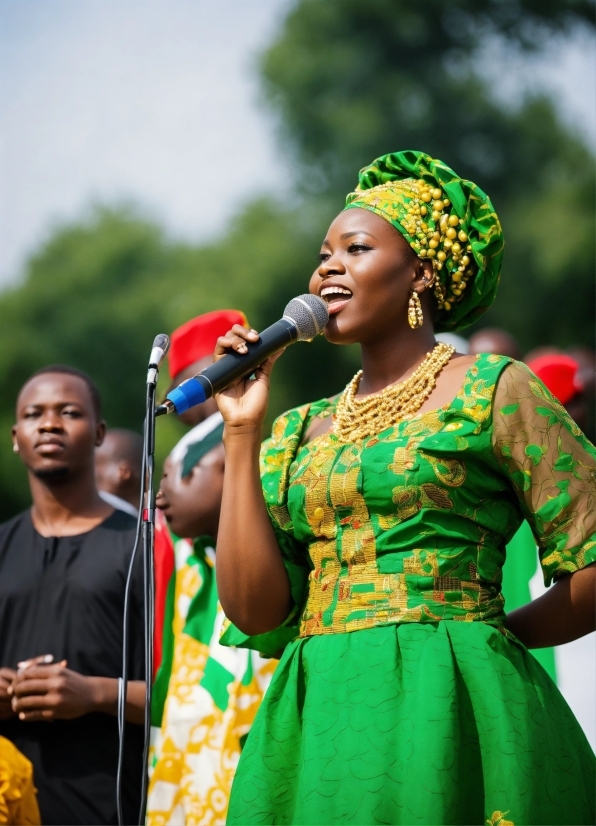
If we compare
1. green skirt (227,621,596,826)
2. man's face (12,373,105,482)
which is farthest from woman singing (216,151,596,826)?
man's face (12,373,105,482)

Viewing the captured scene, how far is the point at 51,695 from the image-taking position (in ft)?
13.4

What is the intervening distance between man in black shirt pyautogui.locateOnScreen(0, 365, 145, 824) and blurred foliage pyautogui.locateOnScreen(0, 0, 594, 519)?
1673cm

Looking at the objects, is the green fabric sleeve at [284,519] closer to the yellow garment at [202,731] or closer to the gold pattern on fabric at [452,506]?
the gold pattern on fabric at [452,506]

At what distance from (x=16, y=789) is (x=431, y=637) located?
5.51ft

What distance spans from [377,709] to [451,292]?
1.12 metres

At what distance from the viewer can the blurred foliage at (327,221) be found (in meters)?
24.0

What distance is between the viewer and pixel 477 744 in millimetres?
2754

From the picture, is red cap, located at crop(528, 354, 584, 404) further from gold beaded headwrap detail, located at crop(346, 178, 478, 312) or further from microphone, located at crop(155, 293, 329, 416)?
microphone, located at crop(155, 293, 329, 416)

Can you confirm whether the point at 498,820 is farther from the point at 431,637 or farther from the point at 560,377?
the point at 560,377

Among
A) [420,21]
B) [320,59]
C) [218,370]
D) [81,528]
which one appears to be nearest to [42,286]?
[320,59]

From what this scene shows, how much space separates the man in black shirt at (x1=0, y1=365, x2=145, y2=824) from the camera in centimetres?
415

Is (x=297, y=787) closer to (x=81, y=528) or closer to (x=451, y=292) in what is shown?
(x=451, y=292)

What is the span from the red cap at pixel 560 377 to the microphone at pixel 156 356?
245 centimetres

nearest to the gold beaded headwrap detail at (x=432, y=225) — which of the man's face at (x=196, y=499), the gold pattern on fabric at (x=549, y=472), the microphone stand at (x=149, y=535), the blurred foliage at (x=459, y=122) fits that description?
the gold pattern on fabric at (x=549, y=472)
